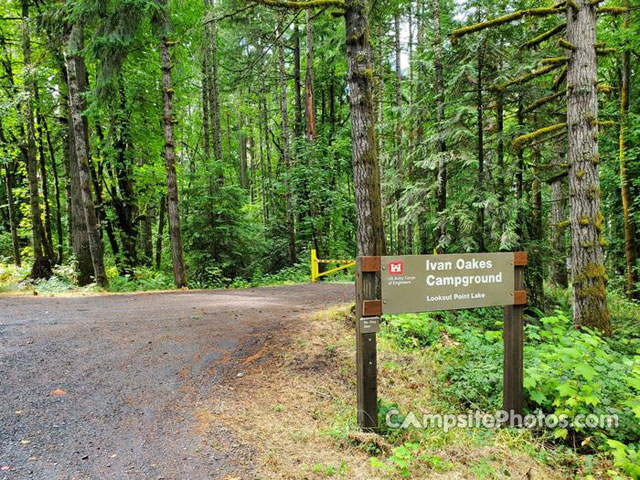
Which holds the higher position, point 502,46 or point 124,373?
point 502,46

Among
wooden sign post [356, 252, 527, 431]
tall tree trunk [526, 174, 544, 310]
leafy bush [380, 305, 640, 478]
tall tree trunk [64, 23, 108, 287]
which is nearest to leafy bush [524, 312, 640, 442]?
leafy bush [380, 305, 640, 478]

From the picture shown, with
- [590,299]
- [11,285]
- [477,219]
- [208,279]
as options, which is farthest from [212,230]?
[590,299]

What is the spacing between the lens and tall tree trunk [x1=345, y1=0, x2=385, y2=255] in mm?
5742

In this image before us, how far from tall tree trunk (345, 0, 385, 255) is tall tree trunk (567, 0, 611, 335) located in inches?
135

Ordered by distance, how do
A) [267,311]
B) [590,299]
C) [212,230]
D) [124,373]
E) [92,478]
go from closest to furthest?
1. [92,478]
2. [124,373]
3. [590,299]
4. [267,311]
5. [212,230]

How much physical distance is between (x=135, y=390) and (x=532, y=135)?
297 inches

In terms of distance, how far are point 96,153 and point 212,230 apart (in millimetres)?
6462

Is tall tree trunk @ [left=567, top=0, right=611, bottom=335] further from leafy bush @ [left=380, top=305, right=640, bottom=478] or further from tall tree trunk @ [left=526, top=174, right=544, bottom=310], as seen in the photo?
tall tree trunk @ [left=526, top=174, right=544, bottom=310]

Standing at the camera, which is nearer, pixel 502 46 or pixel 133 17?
pixel 502 46

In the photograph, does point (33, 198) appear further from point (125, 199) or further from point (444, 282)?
point (444, 282)

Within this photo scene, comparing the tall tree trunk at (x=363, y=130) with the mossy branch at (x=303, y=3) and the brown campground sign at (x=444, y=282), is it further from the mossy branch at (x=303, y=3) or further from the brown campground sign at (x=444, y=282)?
the brown campground sign at (x=444, y=282)

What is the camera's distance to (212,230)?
1315 cm

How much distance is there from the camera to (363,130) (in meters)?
5.86

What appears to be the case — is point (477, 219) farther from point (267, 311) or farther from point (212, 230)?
point (212, 230)
